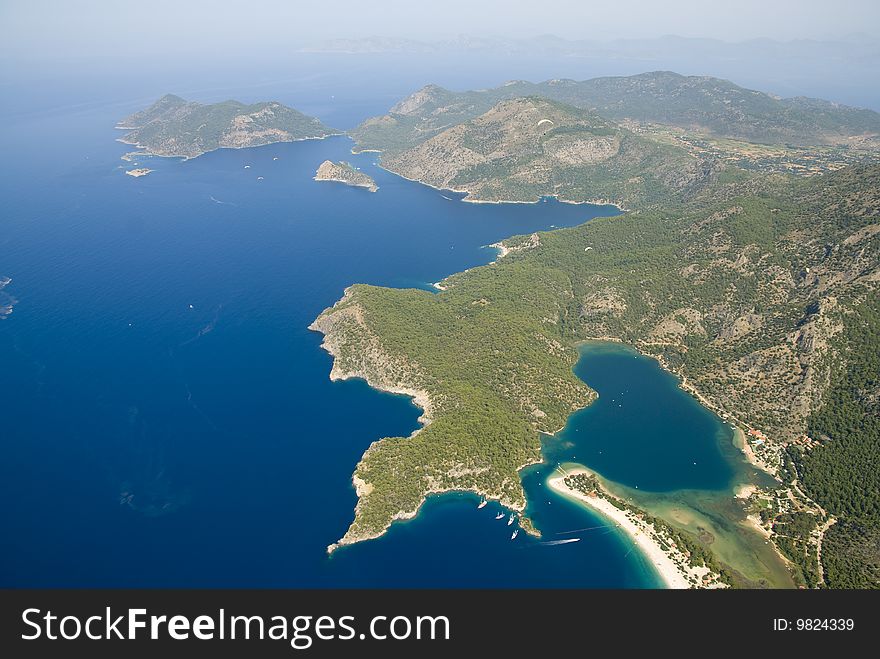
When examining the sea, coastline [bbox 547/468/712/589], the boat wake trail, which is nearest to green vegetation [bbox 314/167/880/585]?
the sea

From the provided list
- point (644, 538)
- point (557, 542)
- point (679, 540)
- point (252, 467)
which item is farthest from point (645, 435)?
point (252, 467)

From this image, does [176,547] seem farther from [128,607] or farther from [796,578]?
[796,578]

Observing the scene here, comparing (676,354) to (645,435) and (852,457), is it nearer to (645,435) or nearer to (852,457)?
(645,435)

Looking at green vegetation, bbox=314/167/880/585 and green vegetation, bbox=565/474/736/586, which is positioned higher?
green vegetation, bbox=314/167/880/585

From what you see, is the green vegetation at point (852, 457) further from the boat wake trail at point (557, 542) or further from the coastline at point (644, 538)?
the boat wake trail at point (557, 542)

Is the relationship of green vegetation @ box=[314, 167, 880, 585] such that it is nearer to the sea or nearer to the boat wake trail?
the sea

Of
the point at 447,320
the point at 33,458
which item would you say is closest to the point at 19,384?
the point at 33,458
